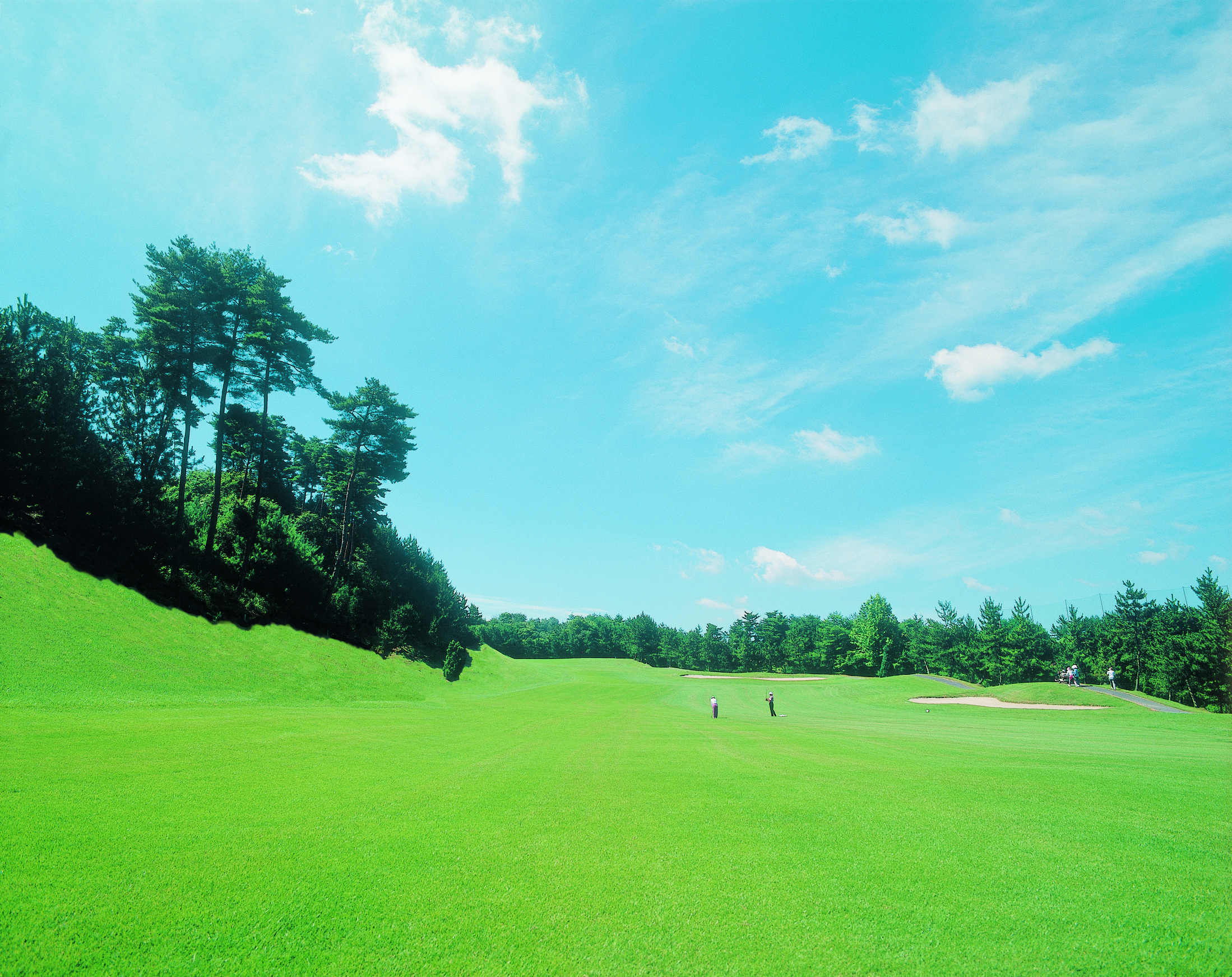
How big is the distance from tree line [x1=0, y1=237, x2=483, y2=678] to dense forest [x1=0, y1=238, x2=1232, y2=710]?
0.12 meters

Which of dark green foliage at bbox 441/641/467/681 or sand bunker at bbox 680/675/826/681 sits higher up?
dark green foliage at bbox 441/641/467/681

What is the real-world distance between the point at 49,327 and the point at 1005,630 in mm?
116094

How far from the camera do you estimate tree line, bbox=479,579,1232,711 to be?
198ft

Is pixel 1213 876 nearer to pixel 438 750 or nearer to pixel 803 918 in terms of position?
pixel 803 918

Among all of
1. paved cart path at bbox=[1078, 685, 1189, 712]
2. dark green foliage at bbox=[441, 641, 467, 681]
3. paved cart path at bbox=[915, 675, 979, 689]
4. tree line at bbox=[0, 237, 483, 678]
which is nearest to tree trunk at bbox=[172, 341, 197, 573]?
tree line at bbox=[0, 237, 483, 678]

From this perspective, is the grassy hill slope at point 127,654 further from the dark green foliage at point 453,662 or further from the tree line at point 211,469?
the dark green foliage at point 453,662

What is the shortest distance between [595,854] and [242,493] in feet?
183

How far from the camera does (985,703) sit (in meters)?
41.5

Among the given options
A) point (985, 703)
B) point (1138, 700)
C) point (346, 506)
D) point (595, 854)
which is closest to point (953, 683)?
point (985, 703)

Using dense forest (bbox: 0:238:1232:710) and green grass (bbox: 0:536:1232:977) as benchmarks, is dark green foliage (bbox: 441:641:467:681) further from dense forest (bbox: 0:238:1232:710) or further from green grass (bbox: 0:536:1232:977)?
green grass (bbox: 0:536:1232:977)

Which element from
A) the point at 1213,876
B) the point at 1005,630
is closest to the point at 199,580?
the point at 1213,876

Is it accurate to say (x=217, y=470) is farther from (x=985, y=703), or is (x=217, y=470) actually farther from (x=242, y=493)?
(x=985, y=703)

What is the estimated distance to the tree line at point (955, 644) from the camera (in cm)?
6050

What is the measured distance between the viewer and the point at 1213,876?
6.93 meters
